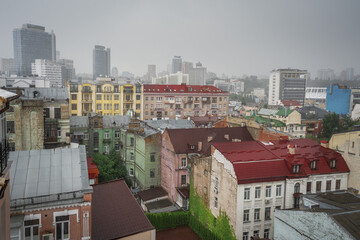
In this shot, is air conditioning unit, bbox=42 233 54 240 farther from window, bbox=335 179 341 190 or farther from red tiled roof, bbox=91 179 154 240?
window, bbox=335 179 341 190

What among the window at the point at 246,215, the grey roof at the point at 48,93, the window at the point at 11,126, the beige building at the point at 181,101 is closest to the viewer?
the window at the point at 246,215

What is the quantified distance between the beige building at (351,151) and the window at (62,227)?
28.2m

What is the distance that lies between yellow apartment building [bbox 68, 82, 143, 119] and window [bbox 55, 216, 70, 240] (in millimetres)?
58774

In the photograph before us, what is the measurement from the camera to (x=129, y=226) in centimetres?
2064

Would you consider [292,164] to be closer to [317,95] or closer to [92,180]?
[92,180]

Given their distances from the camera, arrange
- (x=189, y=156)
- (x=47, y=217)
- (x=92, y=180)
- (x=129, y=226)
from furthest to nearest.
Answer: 1. (x=189, y=156)
2. (x=92, y=180)
3. (x=129, y=226)
4. (x=47, y=217)

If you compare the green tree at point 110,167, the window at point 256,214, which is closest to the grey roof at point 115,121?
the green tree at point 110,167

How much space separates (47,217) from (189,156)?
80.7 feet

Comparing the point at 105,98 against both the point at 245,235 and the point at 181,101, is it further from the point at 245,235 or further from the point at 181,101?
the point at 245,235

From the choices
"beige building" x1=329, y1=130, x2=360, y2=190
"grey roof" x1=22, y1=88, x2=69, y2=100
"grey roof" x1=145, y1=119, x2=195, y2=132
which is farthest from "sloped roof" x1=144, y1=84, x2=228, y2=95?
"beige building" x1=329, y1=130, x2=360, y2=190

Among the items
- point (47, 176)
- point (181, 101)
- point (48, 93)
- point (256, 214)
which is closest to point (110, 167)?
point (48, 93)

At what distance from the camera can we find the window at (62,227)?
16.3m

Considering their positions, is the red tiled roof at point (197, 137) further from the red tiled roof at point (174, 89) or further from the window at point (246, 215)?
the red tiled roof at point (174, 89)

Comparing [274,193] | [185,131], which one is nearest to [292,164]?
[274,193]
